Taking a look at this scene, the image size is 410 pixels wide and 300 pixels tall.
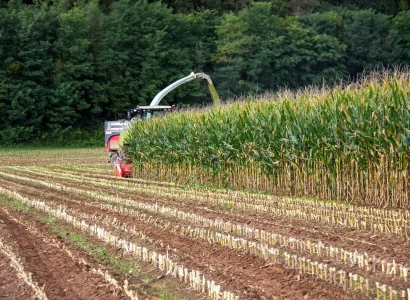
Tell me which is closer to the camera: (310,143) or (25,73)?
(310,143)

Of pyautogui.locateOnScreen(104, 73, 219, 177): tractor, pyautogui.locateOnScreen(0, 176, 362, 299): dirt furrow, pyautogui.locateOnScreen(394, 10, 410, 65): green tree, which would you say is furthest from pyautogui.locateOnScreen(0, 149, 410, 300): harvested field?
pyautogui.locateOnScreen(394, 10, 410, 65): green tree

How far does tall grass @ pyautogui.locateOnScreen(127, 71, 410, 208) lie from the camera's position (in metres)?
13.3

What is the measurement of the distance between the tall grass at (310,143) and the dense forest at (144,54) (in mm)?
28922

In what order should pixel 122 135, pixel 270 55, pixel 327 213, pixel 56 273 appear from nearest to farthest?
pixel 56 273, pixel 327 213, pixel 122 135, pixel 270 55

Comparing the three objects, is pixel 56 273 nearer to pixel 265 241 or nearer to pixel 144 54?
pixel 265 241

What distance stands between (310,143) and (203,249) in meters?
6.63

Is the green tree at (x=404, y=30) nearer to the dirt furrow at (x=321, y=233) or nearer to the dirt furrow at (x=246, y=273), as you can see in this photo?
the dirt furrow at (x=321, y=233)

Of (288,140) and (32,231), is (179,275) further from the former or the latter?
(288,140)

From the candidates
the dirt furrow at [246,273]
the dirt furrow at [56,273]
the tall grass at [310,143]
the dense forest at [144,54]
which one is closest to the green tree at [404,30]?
the dense forest at [144,54]

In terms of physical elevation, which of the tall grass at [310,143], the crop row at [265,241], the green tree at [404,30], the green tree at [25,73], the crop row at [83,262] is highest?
the green tree at [404,30]

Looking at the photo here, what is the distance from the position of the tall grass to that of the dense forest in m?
28.9

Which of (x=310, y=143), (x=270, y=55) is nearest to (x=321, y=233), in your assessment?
(x=310, y=143)

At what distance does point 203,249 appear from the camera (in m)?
9.29

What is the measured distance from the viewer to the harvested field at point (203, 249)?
7.25m
